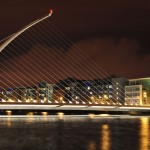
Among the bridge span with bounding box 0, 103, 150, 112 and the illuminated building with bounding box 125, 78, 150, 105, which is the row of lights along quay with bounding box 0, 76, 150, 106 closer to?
the illuminated building with bounding box 125, 78, 150, 105

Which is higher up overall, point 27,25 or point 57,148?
point 27,25

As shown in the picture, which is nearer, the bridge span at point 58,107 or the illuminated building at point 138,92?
the bridge span at point 58,107

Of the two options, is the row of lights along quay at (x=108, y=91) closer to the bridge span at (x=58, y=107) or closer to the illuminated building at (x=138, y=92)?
the illuminated building at (x=138, y=92)

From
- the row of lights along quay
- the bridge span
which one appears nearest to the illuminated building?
the row of lights along quay

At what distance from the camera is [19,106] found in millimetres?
→ 58906

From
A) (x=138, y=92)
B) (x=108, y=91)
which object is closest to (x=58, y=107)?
(x=138, y=92)

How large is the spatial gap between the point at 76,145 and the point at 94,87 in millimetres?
133375

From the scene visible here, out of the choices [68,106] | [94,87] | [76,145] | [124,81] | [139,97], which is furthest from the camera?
[94,87]

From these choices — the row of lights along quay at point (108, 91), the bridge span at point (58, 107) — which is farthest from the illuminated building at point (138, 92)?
the bridge span at point (58, 107)

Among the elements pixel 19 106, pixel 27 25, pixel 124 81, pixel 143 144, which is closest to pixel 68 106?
pixel 19 106

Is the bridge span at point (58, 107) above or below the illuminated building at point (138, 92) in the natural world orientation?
below

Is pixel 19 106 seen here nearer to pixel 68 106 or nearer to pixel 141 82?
pixel 68 106

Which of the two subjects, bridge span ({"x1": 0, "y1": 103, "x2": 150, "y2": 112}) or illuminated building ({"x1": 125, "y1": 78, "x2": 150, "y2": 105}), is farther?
illuminated building ({"x1": 125, "y1": 78, "x2": 150, "y2": 105})

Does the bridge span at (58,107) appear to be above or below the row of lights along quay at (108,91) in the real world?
below
